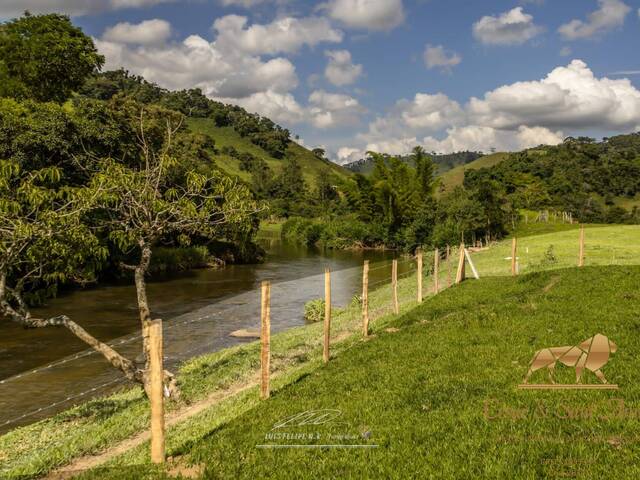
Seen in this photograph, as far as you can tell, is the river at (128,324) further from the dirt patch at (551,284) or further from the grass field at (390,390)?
the dirt patch at (551,284)

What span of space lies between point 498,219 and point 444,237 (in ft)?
39.8

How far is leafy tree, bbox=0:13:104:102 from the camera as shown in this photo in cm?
4297

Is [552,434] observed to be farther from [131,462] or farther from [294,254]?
[294,254]

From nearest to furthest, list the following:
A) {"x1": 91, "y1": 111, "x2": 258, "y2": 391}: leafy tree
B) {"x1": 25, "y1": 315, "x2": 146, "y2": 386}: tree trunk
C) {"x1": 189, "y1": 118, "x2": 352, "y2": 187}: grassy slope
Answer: {"x1": 25, "y1": 315, "x2": 146, "y2": 386}: tree trunk, {"x1": 91, "y1": 111, "x2": 258, "y2": 391}: leafy tree, {"x1": 189, "y1": 118, "x2": 352, "y2": 187}: grassy slope

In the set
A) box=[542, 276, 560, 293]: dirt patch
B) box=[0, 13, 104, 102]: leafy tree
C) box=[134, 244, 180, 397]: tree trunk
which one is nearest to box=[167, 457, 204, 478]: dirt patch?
box=[134, 244, 180, 397]: tree trunk

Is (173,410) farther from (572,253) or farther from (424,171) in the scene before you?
(424,171)

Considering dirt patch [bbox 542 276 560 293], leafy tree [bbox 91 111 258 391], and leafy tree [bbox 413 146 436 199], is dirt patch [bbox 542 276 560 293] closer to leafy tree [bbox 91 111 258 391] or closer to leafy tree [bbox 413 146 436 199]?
leafy tree [bbox 91 111 258 391]

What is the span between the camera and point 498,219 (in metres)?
68.3

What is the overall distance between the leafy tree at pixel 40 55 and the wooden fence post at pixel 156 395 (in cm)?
4359

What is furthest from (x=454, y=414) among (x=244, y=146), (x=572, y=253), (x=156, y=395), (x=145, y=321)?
(x=244, y=146)

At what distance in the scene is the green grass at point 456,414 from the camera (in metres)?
6.49

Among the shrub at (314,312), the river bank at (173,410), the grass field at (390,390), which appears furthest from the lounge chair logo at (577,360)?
the shrub at (314,312)

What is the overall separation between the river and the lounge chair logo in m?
10.6

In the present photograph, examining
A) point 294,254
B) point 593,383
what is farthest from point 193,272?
point 593,383
